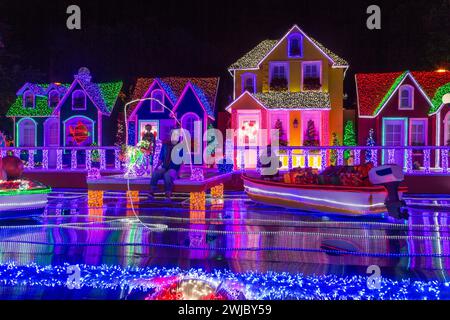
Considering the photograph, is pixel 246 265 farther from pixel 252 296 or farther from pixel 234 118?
pixel 234 118

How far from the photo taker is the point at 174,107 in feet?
80.9

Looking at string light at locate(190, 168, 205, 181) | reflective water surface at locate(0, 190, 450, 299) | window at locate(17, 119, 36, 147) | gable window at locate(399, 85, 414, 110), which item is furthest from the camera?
window at locate(17, 119, 36, 147)

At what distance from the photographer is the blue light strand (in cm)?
583

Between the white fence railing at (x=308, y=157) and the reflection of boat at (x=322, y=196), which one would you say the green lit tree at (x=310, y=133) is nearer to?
the white fence railing at (x=308, y=157)

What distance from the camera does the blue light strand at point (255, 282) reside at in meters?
5.83

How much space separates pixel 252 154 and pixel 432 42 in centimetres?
1131

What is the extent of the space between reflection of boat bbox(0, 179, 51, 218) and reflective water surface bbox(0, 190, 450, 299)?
25cm

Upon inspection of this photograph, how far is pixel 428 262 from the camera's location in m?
7.34

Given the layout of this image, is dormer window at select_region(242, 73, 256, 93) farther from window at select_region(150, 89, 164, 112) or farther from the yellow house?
window at select_region(150, 89, 164, 112)

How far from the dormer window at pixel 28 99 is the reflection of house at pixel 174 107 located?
4.93m

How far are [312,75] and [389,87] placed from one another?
3506mm

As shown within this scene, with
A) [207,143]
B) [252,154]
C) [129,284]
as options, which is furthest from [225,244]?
[207,143]

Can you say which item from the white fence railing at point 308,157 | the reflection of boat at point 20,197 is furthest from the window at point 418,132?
the reflection of boat at point 20,197

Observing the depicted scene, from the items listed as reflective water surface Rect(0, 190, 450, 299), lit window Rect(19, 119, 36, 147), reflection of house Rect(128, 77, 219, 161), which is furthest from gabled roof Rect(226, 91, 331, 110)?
reflective water surface Rect(0, 190, 450, 299)
